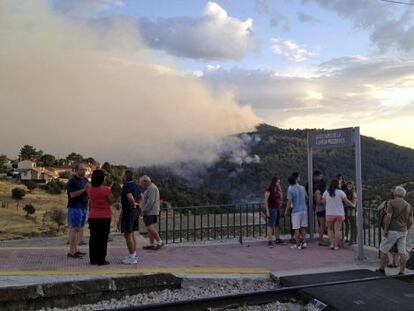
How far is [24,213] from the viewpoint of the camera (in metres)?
37.1

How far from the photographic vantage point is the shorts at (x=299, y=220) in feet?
38.9

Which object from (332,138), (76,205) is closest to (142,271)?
(76,205)

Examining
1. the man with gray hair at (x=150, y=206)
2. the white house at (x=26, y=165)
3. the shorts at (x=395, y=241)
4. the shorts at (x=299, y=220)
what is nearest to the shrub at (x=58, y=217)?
the white house at (x=26, y=165)

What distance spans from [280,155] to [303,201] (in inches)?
1105

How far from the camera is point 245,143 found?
152ft

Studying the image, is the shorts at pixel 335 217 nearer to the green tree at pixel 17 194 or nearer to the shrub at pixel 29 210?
the shrub at pixel 29 210

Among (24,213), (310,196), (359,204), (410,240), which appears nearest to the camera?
(410,240)

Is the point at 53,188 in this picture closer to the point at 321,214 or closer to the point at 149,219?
the point at 149,219

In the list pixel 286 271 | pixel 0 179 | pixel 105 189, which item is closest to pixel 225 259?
pixel 286 271

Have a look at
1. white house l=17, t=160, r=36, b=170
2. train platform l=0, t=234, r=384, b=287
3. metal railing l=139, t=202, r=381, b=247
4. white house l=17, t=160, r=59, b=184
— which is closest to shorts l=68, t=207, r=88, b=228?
train platform l=0, t=234, r=384, b=287

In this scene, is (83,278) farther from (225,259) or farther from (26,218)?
(26,218)

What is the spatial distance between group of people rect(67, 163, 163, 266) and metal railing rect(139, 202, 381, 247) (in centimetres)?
243

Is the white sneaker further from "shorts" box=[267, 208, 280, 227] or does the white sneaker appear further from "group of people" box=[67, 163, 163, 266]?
"shorts" box=[267, 208, 280, 227]

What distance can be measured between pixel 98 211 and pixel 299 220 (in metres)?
4.85
